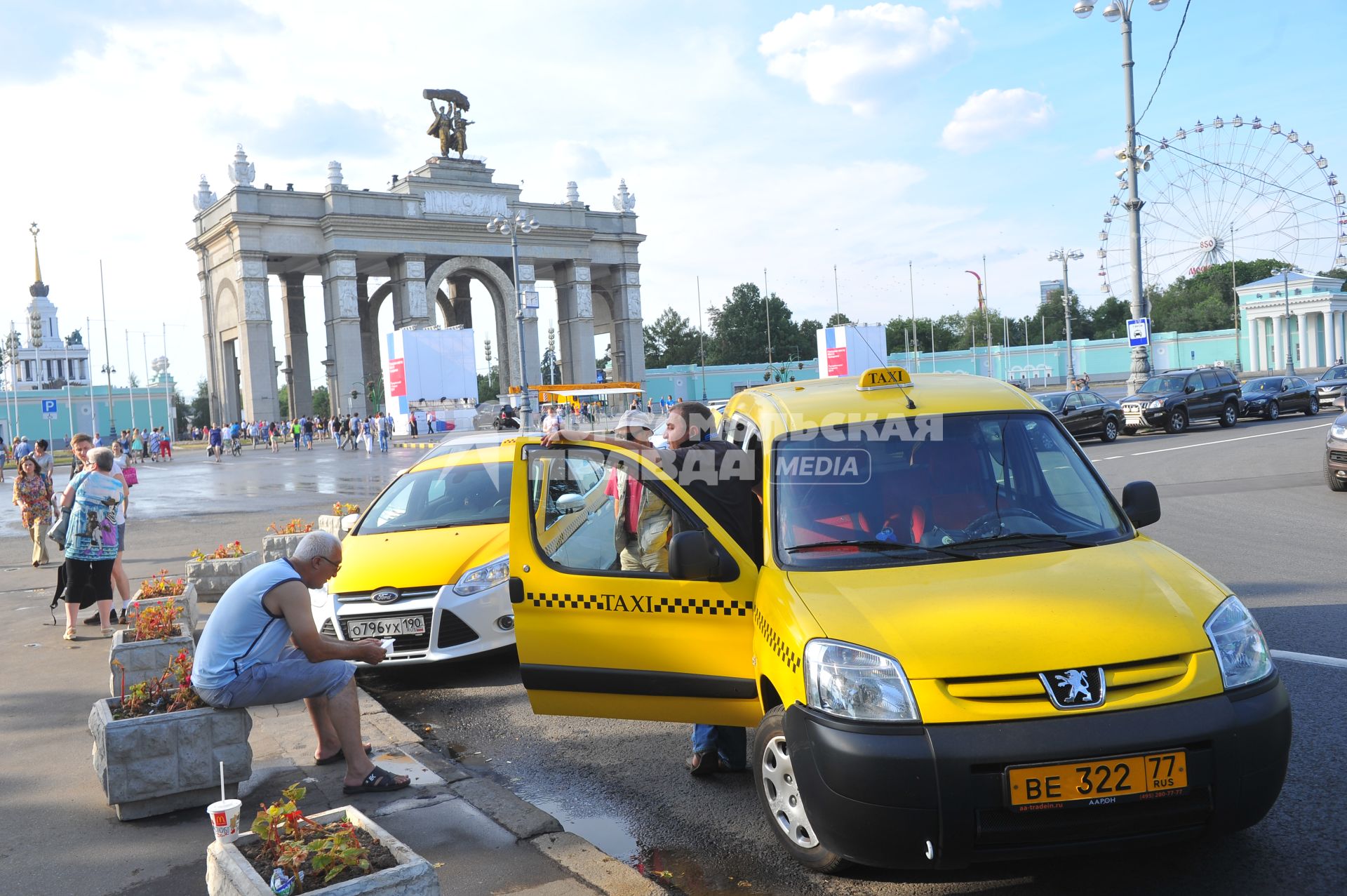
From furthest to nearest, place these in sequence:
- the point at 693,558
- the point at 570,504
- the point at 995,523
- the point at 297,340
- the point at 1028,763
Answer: the point at 297,340 < the point at 570,504 < the point at 995,523 < the point at 693,558 < the point at 1028,763

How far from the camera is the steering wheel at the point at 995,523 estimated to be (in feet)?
14.5

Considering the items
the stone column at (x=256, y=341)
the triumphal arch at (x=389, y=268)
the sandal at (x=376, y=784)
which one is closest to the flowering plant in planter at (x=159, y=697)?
the sandal at (x=376, y=784)

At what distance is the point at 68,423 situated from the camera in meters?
85.8

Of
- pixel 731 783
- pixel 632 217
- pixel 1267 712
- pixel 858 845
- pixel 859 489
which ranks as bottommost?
pixel 731 783

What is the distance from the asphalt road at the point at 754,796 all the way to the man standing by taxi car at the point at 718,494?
0.13m

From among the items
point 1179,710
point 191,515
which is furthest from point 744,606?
point 191,515

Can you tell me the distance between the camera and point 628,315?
78.9 m

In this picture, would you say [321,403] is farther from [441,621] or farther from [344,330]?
[441,621]

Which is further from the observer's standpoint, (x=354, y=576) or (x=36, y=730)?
(x=354, y=576)

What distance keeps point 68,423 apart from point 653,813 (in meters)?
94.5

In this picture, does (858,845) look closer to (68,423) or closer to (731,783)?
(731,783)

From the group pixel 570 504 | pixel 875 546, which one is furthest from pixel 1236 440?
pixel 875 546

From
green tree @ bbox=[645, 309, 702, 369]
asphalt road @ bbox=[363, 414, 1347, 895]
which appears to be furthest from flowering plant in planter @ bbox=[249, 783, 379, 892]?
green tree @ bbox=[645, 309, 702, 369]

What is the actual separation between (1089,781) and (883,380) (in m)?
2.33
